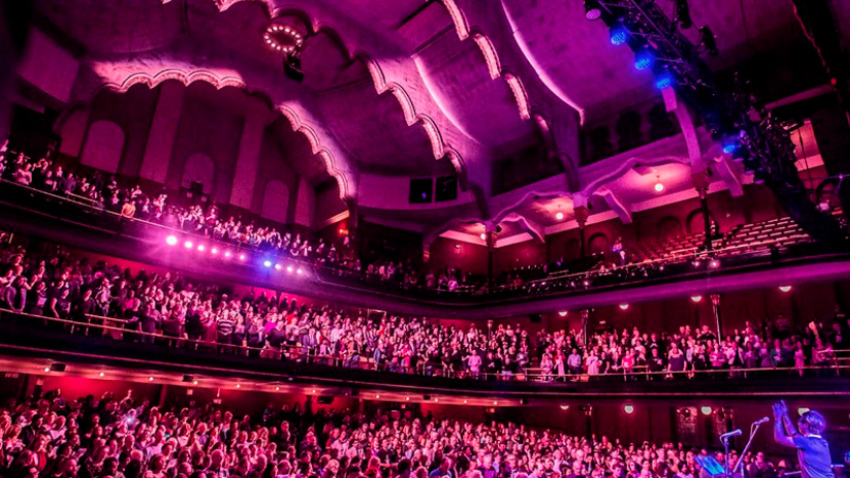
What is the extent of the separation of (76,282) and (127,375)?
2.69 meters

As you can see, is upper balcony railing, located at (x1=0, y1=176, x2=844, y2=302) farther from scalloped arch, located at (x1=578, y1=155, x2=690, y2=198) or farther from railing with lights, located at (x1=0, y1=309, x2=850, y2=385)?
railing with lights, located at (x1=0, y1=309, x2=850, y2=385)

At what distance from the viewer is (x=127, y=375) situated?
42.4 feet

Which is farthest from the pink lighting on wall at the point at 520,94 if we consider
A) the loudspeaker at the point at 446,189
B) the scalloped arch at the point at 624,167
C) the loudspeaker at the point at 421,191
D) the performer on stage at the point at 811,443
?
the performer on stage at the point at 811,443

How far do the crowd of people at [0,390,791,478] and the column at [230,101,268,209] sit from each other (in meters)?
8.33

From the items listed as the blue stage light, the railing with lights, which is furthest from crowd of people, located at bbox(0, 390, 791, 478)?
the blue stage light

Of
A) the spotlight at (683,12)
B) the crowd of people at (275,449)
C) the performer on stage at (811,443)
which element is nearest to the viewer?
the performer on stage at (811,443)

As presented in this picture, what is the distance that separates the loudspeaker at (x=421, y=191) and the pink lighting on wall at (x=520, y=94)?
233 inches

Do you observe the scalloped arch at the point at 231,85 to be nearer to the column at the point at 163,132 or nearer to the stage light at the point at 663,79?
the column at the point at 163,132

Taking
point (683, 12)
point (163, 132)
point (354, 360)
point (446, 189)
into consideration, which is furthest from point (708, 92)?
point (163, 132)

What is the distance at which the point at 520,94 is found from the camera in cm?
1798

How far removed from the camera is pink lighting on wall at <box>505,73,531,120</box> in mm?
17641

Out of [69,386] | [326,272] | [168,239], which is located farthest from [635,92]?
[69,386]

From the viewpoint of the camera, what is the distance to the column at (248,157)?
21.5m

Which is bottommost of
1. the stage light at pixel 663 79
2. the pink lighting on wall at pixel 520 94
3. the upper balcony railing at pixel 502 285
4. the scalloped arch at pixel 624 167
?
the upper balcony railing at pixel 502 285
